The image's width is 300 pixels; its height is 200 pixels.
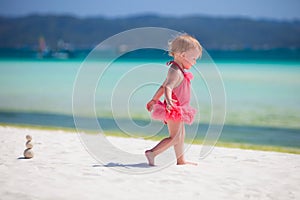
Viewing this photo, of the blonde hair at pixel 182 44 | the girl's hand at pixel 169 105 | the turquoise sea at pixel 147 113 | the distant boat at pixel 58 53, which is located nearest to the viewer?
the girl's hand at pixel 169 105

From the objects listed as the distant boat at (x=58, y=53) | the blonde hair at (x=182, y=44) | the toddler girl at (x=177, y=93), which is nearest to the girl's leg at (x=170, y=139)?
the toddler girl at (x=177, y=93)

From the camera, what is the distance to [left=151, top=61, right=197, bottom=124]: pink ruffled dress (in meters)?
4.50

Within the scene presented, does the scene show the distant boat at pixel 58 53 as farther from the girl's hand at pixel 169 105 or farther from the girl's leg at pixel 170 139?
the girl's hand at pixel 169 105

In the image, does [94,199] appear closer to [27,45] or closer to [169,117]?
[169,117]

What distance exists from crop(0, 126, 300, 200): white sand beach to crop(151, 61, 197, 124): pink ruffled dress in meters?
0.49

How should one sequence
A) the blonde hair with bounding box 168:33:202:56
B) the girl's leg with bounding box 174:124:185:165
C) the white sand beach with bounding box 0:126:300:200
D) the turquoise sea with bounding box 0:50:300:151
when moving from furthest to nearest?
A: 1. the turquoise sea with bounding box 0:50:300:151
2. the girl's leg with bounding box 174:124:185:165
3. the blonde hair with bounding box 168:33:202:56
4. the white sand beach with bounding box 0:126:300:200

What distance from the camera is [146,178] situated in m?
4.34

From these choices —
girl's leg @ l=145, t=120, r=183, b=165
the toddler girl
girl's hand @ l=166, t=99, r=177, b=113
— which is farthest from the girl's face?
girl's leg @ l=145, t=120, r=183, b=165

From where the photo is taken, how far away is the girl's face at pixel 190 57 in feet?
15.1

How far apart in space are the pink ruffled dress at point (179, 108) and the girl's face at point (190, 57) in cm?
8

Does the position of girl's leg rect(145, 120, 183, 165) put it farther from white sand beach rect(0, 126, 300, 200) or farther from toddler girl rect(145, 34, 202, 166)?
white sand beach rect(0, 126, 300, 200)

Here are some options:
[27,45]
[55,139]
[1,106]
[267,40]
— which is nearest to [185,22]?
[267,40]

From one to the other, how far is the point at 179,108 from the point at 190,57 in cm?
49

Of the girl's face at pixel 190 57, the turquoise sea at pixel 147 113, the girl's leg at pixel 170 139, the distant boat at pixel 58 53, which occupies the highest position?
the distant boat at pixel 58 53
